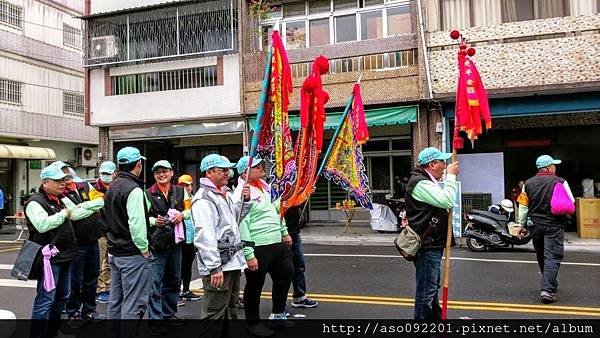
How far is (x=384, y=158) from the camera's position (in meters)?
17.9

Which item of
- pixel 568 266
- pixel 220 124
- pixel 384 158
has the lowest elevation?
pixel 568 266

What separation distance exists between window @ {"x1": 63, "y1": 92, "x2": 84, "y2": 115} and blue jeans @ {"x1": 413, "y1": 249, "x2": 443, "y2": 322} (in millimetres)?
24489

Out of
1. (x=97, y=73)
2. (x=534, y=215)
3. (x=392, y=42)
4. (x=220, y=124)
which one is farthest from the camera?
(x=97, y=73)

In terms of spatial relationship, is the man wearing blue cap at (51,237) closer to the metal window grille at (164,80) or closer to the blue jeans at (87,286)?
the blue jeans at (87,286)

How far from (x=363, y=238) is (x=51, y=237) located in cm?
1035

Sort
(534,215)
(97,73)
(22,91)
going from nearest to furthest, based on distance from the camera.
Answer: (534,215)
(97,73)
(22,91)

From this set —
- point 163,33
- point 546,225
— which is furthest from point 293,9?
point 546,225

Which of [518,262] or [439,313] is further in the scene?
[518,262]

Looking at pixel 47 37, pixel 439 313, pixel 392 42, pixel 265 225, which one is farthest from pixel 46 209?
pixel 47 37

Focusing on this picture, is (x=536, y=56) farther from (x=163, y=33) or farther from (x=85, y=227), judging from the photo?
(x=85, y=227)

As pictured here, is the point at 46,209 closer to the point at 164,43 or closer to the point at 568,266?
the point at 568,266

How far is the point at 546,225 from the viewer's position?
670 centimetres

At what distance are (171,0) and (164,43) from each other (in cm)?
153

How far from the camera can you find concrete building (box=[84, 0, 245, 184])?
58.0 ft
